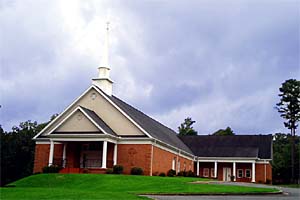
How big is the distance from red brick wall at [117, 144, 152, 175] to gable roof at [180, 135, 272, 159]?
20.5 meters

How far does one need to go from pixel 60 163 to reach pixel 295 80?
1823 inches

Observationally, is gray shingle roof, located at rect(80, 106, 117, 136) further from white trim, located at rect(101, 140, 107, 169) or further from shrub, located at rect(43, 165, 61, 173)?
shrub, located at rect(43, 165, 61, 173)

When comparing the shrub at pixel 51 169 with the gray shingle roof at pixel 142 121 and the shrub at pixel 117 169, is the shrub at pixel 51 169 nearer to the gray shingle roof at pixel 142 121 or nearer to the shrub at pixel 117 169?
the shrub at pixel 117 169

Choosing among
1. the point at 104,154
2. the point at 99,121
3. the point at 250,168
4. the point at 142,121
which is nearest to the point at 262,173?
the point at 250,168

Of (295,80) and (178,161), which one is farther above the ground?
(295,80)

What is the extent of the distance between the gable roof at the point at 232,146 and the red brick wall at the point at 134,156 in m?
20.5

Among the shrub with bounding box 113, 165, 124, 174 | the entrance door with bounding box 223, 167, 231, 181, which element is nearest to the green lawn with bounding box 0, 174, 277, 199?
the shrub with bounding box 113, 165, 124, 174

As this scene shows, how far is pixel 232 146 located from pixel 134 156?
78.6ft

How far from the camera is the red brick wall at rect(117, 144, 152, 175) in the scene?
38.6m

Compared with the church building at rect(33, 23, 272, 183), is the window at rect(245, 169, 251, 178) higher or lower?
lower

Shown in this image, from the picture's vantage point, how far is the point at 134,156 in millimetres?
39031

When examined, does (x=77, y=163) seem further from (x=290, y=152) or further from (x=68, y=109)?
(x=290, y=152)

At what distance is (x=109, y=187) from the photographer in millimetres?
26531

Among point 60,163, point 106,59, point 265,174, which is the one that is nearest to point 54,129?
point 60,163
